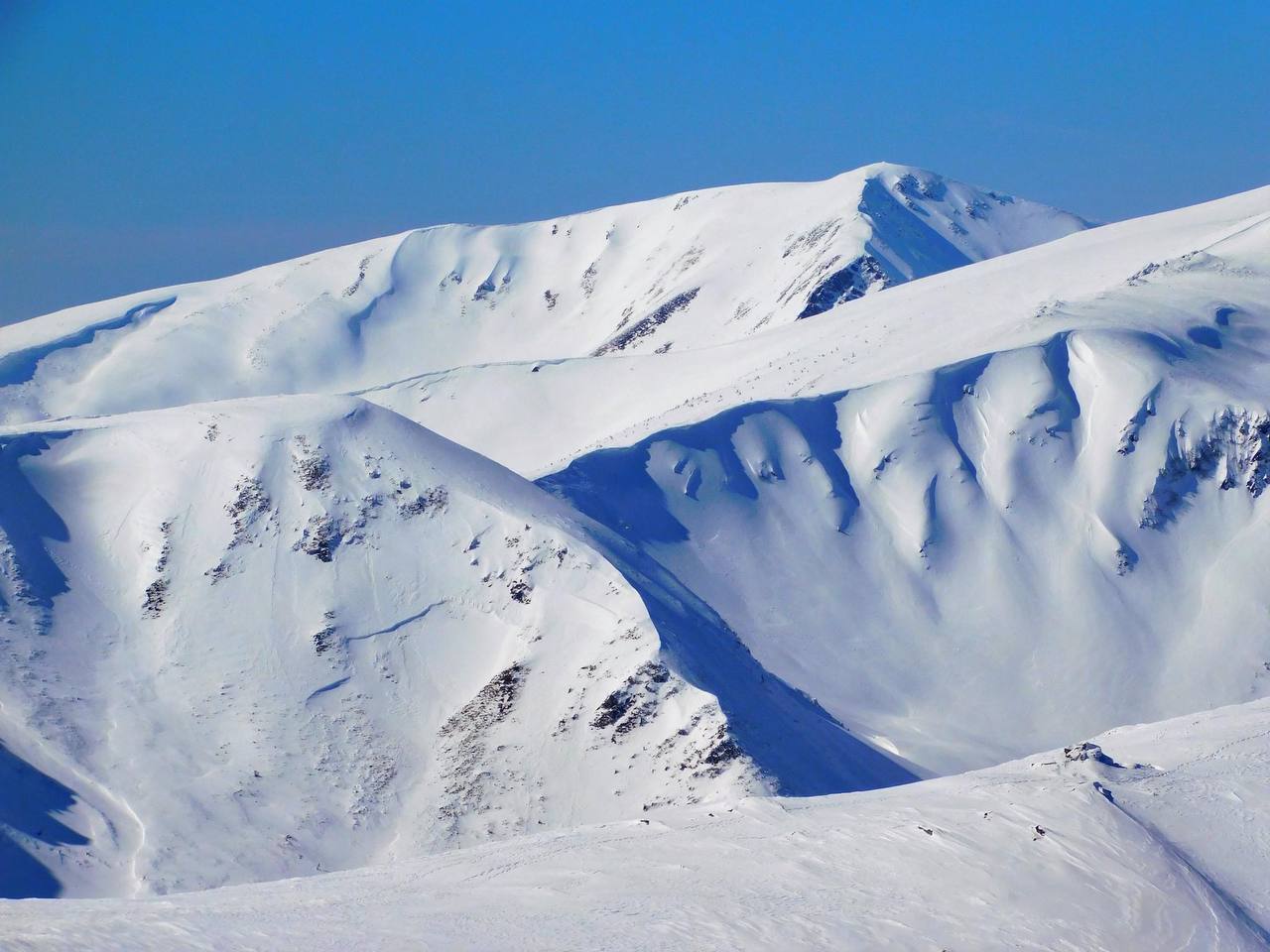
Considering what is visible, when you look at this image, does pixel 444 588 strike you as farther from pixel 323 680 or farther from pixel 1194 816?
pixel 1194 816

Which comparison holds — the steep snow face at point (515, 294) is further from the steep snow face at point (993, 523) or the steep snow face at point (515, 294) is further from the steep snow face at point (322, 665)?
the steep snow face at point (322, 665)

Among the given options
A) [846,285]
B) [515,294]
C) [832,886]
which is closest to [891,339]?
→ [846,285]

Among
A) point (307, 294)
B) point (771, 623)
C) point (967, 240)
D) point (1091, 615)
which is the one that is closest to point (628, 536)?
point (771, 623)

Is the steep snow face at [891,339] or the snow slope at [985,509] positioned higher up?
the steep snow face at [891,339]

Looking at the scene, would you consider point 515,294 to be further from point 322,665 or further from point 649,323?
point 322,665

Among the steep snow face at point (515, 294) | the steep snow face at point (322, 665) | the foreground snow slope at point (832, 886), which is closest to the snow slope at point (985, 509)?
the steep snow face at point (322, 665)

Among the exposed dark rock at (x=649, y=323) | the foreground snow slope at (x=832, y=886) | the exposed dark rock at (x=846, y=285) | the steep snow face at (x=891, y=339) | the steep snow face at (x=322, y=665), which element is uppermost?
the exposed dark rock at (x=649, y=323)
